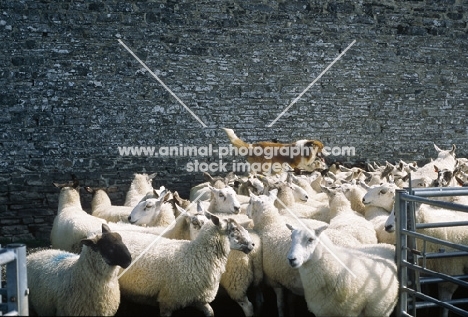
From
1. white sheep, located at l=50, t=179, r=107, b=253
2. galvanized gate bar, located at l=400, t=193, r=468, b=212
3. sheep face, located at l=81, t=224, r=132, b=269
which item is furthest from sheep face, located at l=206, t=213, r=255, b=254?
white sheep, located at l=50, t=179, r=107, b=253

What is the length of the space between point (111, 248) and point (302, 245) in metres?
1.75

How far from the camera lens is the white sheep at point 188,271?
611 centimetres

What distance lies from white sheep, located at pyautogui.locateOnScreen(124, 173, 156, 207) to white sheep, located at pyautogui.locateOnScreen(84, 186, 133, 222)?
0.46m

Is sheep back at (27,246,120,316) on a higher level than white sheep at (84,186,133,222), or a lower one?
lower

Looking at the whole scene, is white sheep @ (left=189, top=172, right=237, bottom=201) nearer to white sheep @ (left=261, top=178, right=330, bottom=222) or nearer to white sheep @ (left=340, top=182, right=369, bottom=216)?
white sheep @ (left=261, top=178, right=330, bottom=222)

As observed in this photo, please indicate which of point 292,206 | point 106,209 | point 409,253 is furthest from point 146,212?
point 409,253

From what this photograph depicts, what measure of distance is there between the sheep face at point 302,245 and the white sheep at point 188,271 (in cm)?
86

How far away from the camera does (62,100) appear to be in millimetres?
10977

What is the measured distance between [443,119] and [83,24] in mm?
8386

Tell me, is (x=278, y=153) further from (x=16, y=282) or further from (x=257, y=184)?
(x=16, y=282)

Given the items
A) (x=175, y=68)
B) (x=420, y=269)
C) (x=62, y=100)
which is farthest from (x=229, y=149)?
(x=420, y=269)

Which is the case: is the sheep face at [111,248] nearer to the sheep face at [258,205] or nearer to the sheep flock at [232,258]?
the sheep flock at [232,258]

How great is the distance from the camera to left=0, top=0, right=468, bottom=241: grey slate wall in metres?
10.8

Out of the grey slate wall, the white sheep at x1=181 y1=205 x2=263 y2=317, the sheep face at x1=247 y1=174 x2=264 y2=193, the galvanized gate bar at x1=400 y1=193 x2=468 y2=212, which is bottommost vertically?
the white sheep at x1=181 y1=205 x2=263 y2=317
